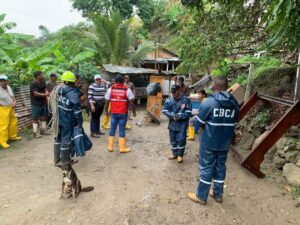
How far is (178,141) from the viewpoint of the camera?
246 inches

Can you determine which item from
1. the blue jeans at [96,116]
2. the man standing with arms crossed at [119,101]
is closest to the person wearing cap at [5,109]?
the blue jeans at [96,116]

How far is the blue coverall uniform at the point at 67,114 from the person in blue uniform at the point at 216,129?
7.31 ft

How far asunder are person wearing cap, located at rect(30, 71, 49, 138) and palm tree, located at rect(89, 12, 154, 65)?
33.2 ft

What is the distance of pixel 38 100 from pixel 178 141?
4282mm

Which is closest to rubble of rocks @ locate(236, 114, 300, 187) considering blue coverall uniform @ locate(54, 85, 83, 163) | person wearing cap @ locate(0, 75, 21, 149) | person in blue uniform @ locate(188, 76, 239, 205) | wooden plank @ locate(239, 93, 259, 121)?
wooden plank @ locate(239, 93, 259, 121)

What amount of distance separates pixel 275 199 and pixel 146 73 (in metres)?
12.3

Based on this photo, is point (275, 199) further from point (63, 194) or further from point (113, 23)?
point (113, 23)

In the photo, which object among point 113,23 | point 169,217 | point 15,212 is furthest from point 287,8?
point 113,23

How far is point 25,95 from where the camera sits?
30.7 ft

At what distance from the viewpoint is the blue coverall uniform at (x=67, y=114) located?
5086 millimetres

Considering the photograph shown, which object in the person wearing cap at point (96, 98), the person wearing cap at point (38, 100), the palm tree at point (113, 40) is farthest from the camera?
the palm tree at point (113, 40)

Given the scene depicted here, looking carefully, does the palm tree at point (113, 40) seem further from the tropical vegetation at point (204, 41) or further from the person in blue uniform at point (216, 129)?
the person in blue uniform at point (216, 129)

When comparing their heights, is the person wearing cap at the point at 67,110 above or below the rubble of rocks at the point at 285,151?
above

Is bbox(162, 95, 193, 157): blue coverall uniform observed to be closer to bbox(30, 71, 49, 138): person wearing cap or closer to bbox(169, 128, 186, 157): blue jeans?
bbox(169, 128, 186, 157): blue jeans
